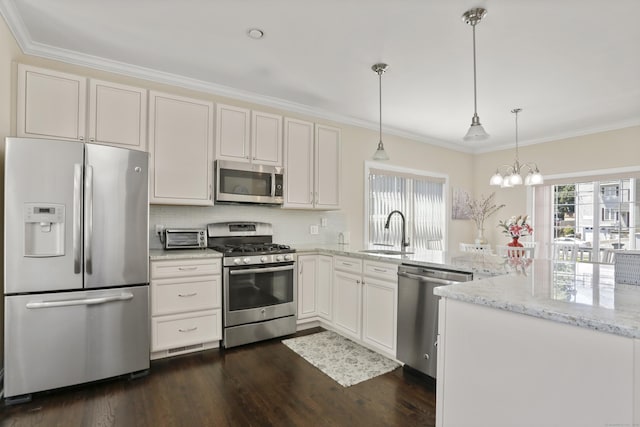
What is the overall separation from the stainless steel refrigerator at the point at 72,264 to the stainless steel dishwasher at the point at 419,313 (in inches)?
78.5

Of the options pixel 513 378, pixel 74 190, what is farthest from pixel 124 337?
pixel 513 378

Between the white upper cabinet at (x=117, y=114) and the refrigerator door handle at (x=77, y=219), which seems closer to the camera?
the refrigerator door handle at (x=77, y=219)

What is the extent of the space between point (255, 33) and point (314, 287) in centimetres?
246

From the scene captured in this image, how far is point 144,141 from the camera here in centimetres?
289

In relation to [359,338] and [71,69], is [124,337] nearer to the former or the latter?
[359,338]

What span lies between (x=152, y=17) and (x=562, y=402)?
3.00m

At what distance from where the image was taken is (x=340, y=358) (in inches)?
111

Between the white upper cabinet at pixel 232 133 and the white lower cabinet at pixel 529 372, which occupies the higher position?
the white upper cabinet at pixel 232 133

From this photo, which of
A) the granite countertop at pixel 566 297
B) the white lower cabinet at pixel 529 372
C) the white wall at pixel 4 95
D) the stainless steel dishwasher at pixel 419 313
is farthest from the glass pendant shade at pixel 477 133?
the white wall at pixel 4 95

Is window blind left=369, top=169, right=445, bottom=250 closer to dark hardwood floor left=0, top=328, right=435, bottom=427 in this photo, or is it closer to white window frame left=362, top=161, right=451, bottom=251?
white window frame left=362, top=161, right=451, bottom=251

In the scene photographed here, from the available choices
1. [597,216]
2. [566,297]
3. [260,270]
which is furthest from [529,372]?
[597,216]

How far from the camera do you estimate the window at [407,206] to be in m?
4.78

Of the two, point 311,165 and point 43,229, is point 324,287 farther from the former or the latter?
point 43,229

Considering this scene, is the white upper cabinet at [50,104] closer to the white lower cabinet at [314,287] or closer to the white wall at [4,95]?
the white wall at [4,95]
